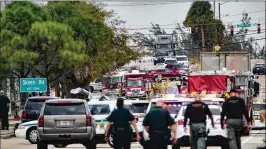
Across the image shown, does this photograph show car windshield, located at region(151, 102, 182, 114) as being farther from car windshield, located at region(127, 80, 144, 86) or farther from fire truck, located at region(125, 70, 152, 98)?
car windshield, located at region(127, 80, 144, 86)

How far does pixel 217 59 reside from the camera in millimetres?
47688

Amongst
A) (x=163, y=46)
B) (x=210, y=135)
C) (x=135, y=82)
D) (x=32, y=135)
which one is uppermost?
(x=163, y=46)

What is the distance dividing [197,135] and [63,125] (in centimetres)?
477

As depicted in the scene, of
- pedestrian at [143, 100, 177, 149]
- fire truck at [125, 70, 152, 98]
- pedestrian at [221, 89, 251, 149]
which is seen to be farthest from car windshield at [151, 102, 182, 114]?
fire truck at [125, 70, 152, 98]

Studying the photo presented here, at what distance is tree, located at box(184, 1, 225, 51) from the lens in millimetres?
119562

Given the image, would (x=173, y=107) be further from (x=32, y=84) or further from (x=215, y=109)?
(x=32, y=84)

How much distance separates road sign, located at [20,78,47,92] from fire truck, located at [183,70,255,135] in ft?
32.0

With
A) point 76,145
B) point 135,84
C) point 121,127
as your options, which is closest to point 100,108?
point 76,145

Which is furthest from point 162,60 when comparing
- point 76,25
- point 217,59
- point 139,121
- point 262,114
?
point 262,114

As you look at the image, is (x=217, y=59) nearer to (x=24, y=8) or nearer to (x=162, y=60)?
(x=24, y=8)

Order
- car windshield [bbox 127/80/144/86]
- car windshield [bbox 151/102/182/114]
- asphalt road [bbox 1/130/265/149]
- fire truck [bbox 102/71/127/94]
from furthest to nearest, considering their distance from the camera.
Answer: fire truck [bbox 102/71/127/94]
car windshield [bbox 127/80/144/86]
asphalt road [bbox 1/130/265/149]
car windshield [bbox 151/102/182/114]

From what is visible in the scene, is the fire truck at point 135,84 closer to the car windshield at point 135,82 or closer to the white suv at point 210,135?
the car windshield at point 135,82

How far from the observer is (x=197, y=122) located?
917 inches

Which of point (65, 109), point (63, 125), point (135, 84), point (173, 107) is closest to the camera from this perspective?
point (63, 125)
